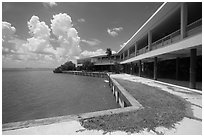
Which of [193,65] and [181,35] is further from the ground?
[181,35]

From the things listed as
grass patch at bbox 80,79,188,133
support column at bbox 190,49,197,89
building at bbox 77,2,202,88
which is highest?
building at bbox 77,2,202,88

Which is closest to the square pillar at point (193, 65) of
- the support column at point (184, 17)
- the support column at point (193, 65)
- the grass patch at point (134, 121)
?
the support column at point (193, 65)

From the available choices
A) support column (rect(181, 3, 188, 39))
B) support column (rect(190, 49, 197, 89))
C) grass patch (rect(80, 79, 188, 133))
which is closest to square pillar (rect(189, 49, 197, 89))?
support column (rect(190, 49, 197, 89))

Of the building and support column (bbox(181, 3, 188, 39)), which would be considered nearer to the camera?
the building

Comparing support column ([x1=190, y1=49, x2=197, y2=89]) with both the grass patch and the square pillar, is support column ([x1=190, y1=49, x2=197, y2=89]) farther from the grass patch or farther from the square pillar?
the grass patch

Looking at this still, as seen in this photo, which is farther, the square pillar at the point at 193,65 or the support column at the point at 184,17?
→ the support column at the point at 184,17

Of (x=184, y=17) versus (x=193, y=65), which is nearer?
(x=193, y=65)

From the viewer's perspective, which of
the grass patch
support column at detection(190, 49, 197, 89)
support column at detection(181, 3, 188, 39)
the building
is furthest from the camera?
support column at detection(181, 3, 188, 39)

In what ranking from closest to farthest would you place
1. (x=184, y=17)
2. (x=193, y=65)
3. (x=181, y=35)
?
(x=193, y=65) → (x=184, y=17) → (x=181, y=35)

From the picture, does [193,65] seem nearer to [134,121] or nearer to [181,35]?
[181,35]

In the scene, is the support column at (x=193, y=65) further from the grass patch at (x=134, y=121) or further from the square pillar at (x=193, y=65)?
the grass patch at (x=134, y=121)

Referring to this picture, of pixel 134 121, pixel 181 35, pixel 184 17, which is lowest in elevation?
pixel 134 121

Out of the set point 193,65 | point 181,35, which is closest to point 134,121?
point 193,65

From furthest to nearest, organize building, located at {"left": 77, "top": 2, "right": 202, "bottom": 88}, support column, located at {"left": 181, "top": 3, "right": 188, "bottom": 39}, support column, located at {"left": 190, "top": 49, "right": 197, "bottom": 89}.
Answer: support column, located at {"left": 181, "top": 3, "right": 188, "bottom": 39}, support column, located at {"left": 190, "top": 49, "right": 197, "bottom": 89}, building, located at {"left": 77, "top": 2, "right": 202, "bottom": 88}
